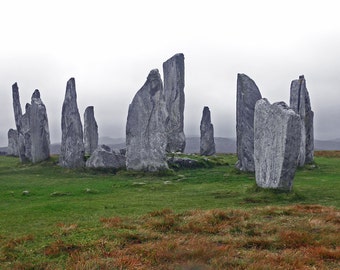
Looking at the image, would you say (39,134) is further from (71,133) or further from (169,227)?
(169,227)

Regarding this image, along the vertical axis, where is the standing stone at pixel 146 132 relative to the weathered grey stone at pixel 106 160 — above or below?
above

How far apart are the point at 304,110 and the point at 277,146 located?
57.0 feet

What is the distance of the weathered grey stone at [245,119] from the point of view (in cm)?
3089

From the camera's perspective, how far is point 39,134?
41125mm

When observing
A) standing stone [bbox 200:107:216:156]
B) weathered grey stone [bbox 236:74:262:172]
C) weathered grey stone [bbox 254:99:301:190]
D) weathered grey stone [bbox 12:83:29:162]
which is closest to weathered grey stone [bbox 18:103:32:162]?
weathered grey stone [bbox 12:83:29:162]

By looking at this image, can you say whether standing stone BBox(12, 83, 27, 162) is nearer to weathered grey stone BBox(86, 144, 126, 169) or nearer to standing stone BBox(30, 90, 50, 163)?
standing stone BBox(30, 90, 50, 163)

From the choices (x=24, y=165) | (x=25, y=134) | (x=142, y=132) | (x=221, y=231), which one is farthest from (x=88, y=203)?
(x=25, y=134)

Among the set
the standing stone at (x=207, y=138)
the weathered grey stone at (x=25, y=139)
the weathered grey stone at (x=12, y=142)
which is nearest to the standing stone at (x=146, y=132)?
the weathered grey stone at (x=25, y=139)

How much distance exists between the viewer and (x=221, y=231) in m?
13.2

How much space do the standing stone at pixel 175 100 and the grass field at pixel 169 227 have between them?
2189 centimetres

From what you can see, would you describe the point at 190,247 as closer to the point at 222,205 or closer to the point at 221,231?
the point at 221,231

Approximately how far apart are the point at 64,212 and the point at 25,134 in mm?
29892

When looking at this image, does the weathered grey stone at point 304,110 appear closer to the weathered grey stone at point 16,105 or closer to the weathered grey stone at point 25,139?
the weathered grey stone at point 25,139

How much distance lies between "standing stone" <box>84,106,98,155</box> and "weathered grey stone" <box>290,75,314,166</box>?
23.7 m
